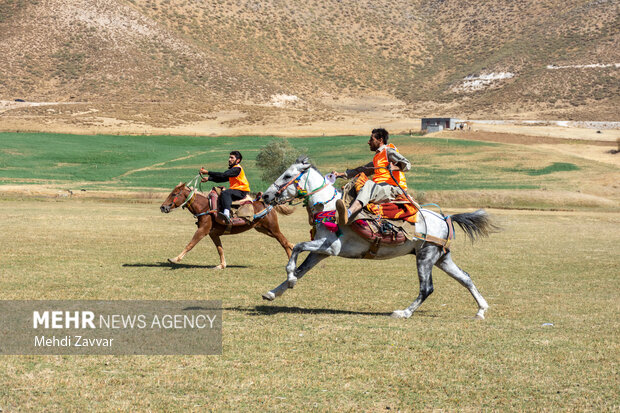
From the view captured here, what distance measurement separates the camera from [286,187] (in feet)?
40.8

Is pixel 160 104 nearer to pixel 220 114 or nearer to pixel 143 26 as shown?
pixel 220 114

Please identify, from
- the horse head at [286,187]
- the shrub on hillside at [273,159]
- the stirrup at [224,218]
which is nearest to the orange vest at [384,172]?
the horse head at [286,187]

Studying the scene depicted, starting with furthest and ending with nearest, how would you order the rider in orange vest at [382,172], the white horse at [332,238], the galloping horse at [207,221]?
the galloping horse at [207,221], the rider in orange vest at [382,172], the white horse at [332,238]

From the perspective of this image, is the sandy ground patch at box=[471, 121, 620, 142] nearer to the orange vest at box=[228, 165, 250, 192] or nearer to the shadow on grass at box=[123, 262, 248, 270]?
the shadow on grass at box=[123, 262, 248, 270]

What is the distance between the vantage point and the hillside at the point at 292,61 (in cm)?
12456

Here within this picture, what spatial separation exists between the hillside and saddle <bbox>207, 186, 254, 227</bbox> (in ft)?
302

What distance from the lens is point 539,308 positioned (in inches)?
562

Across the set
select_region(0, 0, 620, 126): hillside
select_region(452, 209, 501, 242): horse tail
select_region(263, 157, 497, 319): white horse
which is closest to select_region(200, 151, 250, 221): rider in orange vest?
select_region(263, 157, 497, 319): white horse

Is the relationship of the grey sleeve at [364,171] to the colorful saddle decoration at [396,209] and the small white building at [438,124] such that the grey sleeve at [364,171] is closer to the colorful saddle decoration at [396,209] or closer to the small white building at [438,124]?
the colorful saddle decoration at [396,209]

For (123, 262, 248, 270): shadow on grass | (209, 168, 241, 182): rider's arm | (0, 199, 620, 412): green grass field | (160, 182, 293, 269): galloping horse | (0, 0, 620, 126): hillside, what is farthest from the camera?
(0, 0, 620, 126): hillside

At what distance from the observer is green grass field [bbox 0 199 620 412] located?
7785 millimetres

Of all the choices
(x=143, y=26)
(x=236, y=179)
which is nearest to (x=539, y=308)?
(x=236, y=179)

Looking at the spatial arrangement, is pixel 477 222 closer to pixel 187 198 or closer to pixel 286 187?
pixel 286 187

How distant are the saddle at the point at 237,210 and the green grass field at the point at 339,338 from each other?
133cm
